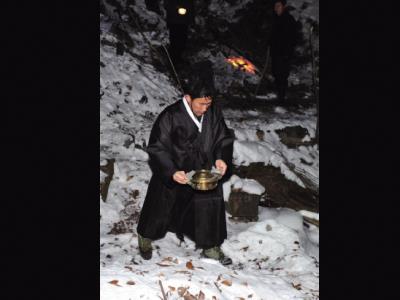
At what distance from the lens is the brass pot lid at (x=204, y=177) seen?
4.03 m

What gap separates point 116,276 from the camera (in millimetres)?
4164

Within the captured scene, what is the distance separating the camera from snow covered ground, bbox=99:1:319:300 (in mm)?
4195

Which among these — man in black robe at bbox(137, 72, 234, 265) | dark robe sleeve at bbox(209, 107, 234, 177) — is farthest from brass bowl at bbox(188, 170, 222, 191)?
dark robe sleeve at bbox(209, 107, 234, 177)

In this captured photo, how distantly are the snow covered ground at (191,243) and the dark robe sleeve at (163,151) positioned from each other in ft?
3.55

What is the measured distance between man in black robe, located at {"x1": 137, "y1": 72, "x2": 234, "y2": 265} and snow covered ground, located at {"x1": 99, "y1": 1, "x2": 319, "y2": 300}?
42 cm

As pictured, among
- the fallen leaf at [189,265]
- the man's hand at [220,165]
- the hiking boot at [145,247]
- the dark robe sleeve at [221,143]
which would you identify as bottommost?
the fallen leaf at [189,265]

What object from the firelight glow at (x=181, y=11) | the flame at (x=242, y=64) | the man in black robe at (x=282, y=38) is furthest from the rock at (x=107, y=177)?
the flame at (x=242, y=64)

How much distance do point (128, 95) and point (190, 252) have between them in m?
4.95

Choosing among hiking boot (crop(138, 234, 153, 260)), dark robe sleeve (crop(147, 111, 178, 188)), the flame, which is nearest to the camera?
dark robe sleeve (crop(147, 111, 178, 188))

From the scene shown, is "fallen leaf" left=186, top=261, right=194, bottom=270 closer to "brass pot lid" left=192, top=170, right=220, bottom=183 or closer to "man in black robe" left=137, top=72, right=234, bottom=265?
"man in black robe" left=137, top=72, right=234, bottom=265

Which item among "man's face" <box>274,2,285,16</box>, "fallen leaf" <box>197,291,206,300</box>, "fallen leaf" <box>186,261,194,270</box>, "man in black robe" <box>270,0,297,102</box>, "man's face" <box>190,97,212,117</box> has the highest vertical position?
"man's face" <box>274,2,285,16</box>

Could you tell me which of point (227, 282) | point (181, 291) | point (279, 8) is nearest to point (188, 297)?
point (181, 291)

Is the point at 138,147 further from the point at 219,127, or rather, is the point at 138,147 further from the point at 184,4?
the point at 184,4

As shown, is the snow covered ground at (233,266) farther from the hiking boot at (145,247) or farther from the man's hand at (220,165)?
the man's hand at (220,165)
